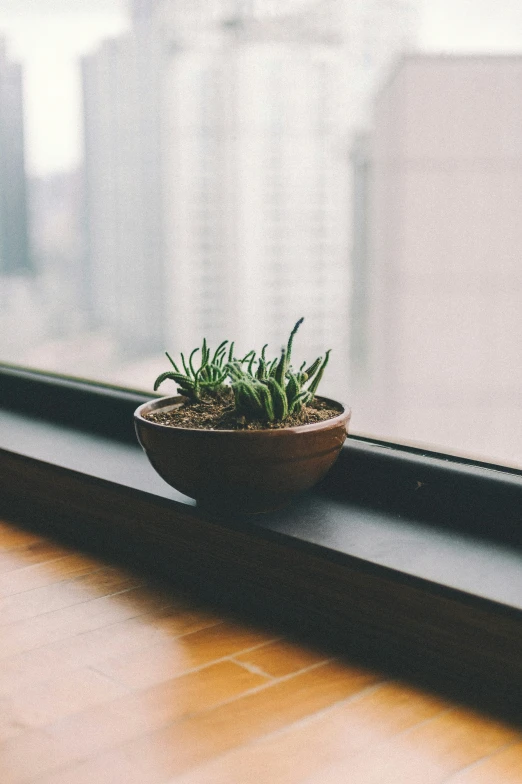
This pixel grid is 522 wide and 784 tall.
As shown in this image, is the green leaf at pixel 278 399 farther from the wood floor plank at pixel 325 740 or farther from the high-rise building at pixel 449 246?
the high-rise building at pixel 449 246

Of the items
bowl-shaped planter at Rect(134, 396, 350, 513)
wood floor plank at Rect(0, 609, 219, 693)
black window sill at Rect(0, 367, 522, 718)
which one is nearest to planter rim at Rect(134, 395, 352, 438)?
bowl-shaped planter at Rect(134, 396, 350, 513)

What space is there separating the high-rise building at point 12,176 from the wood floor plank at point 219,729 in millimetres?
1447

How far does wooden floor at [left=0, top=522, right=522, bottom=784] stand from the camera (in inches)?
24.1

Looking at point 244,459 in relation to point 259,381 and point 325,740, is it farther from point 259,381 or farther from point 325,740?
point 325,740

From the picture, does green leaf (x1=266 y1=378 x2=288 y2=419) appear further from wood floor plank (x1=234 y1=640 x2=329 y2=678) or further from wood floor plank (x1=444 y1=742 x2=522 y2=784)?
wood floor plank (x1=444 y1=742 x2=522 y2=784)

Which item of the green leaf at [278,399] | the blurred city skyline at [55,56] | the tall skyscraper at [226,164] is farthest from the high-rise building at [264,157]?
the green leaf at [278,399]

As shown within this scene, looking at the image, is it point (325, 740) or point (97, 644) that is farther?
point (97, 644)

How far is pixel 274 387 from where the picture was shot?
2.80 feet

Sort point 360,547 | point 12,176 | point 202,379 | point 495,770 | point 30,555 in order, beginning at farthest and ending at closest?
point 12,176 < point 30,555 < point 202,379 < point 360,547 < point 495,770

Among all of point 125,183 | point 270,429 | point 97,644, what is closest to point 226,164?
point 125,183

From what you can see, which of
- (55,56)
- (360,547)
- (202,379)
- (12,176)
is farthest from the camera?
(12,176)

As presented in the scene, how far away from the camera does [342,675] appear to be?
0.77 m

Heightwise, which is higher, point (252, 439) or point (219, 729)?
point (252, 439)

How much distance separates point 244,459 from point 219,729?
27 centimetres
